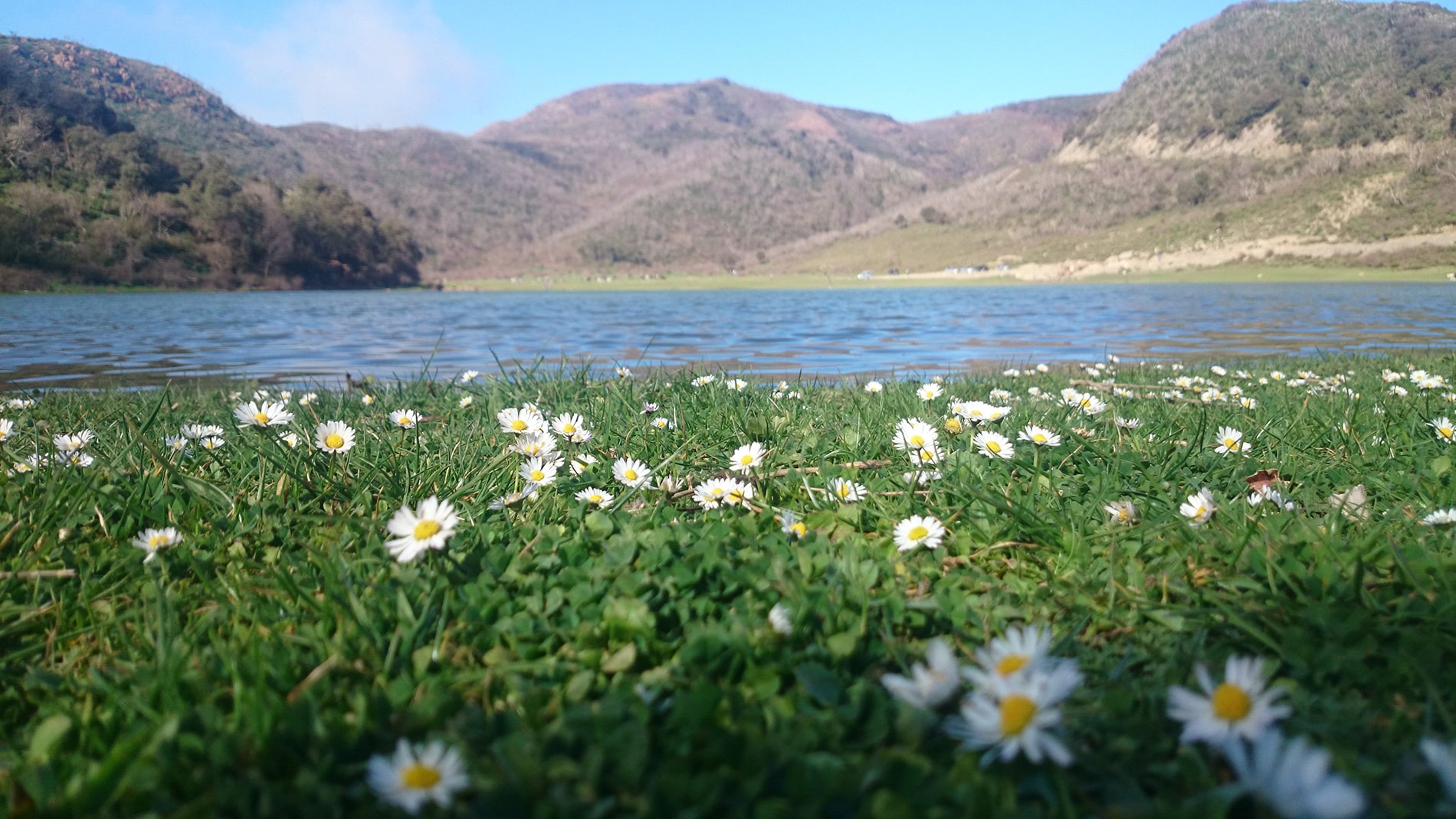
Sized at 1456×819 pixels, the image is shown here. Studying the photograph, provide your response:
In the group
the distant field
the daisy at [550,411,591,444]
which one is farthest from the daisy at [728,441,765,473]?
the distant field

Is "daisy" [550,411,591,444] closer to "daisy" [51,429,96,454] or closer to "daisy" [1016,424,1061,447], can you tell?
"daisy" [1016,424,1061,447]

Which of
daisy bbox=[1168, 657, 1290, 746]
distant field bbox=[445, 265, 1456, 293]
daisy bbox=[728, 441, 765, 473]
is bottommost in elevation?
distant field bbox=[445, 265, 1456, 293]

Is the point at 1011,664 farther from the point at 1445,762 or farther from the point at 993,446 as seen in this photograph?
the point at 993,446

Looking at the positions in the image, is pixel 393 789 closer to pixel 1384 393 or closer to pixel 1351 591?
pixel 1351 591

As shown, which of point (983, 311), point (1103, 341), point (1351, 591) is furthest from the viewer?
A: point (983, 311)

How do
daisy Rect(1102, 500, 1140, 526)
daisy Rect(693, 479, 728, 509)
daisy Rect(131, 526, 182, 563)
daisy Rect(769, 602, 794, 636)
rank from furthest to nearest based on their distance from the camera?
daisy Rect(693, 479, 728, 509) < daisy Rect(1102, 500, 1140, 526) < daisy Rect(131, 526, 182, 563) < daisy Rect(769, 602, 794, 636)

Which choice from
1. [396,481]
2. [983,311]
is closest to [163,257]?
[983,311]
